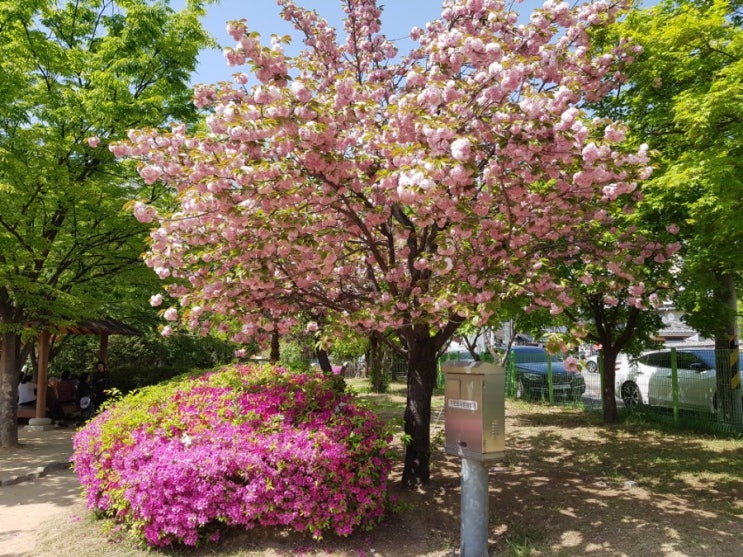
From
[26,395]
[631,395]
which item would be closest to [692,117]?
[631,395]

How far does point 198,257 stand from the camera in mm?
5777

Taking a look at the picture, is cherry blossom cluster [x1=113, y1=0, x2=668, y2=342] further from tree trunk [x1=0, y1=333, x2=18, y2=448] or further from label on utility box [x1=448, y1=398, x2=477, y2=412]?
tree trunk [x1=0, y1=333, x2=18, y2=448]

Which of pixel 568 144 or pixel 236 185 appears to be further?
pixel 236 185

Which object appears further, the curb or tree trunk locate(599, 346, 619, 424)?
tree trunk locate(599, 346, 619, 424)

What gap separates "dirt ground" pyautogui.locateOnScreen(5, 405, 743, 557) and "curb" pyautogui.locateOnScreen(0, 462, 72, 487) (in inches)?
21.4

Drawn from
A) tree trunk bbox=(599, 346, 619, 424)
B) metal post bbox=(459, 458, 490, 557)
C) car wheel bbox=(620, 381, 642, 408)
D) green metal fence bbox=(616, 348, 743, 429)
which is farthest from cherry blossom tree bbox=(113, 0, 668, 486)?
car wheel bbox=(620, 381, 642, 408)

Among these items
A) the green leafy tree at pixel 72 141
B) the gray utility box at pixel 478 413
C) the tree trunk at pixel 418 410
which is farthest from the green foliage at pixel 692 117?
the green leafy tree at pixel 72 141

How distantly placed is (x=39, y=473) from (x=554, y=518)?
6.80 metres

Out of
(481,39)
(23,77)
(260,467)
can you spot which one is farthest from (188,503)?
(23,77)

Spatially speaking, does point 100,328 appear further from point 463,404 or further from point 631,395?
point 631,395

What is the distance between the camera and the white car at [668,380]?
424 inches

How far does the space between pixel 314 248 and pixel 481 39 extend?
243 centimetres

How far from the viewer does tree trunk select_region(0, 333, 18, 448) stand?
32.2 feet

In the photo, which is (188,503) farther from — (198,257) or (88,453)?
(198,257)
